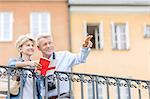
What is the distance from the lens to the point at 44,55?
5.92 metres

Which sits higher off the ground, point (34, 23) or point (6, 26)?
point (34, 23)

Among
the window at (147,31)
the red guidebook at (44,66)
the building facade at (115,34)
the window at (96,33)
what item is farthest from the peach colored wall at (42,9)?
the red guidebook at (44,66)

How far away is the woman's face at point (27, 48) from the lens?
5.78 meters

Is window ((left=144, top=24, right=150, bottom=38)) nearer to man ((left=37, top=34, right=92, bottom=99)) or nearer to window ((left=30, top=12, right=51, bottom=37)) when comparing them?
window ((left=30, top=12, right=51, bottom=37))

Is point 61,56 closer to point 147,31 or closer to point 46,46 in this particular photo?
point 46,46

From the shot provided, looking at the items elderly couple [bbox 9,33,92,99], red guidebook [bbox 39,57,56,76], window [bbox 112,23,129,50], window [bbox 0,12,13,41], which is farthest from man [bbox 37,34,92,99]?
window [bbox 112,23,129,50]

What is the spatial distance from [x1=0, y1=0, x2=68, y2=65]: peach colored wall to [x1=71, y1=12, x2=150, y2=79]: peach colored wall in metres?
0.45

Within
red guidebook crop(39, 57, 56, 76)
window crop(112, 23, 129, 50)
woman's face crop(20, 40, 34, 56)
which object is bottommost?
red guidebook crop(39, 57, 56, 76)

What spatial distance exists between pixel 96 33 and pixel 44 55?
17.8 m

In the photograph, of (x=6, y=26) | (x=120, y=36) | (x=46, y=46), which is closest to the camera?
(x=46, y=46)

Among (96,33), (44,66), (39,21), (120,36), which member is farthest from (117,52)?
(44,66)

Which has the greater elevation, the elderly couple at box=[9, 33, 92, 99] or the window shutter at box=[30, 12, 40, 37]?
the window shutter at box=[30, 12, 40, 37]

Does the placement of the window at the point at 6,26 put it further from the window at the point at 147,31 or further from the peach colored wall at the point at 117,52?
the window at the point at 147,31

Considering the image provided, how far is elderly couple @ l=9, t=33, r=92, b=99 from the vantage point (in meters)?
5.78
